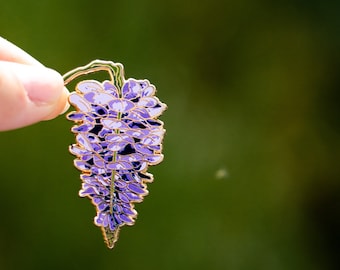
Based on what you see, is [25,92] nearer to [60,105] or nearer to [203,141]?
[60,105]

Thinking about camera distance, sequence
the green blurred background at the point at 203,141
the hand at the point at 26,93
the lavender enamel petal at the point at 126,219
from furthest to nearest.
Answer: the green blurred background at the point at 203,141 → the lavender enamel petal at the point at 126,219 → the hand at the point at 26,93

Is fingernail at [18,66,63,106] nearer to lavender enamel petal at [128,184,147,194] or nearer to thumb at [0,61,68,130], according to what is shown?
thumb at [0,61,68,130]

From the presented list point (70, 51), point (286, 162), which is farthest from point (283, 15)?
point (70, 51)

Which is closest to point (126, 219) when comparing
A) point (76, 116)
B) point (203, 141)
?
point (76, 116)

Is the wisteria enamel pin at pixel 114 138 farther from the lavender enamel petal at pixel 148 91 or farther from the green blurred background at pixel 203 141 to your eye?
the green blurred background at pixel 203 141

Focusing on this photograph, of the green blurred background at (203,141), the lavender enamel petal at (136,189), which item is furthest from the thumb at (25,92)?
the green blurred background at (203,141)

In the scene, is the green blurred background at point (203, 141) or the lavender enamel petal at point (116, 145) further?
the green blurred background at point (203, 141)

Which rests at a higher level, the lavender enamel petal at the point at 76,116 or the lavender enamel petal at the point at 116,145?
the lavender enamel petal at the point at 76,116
